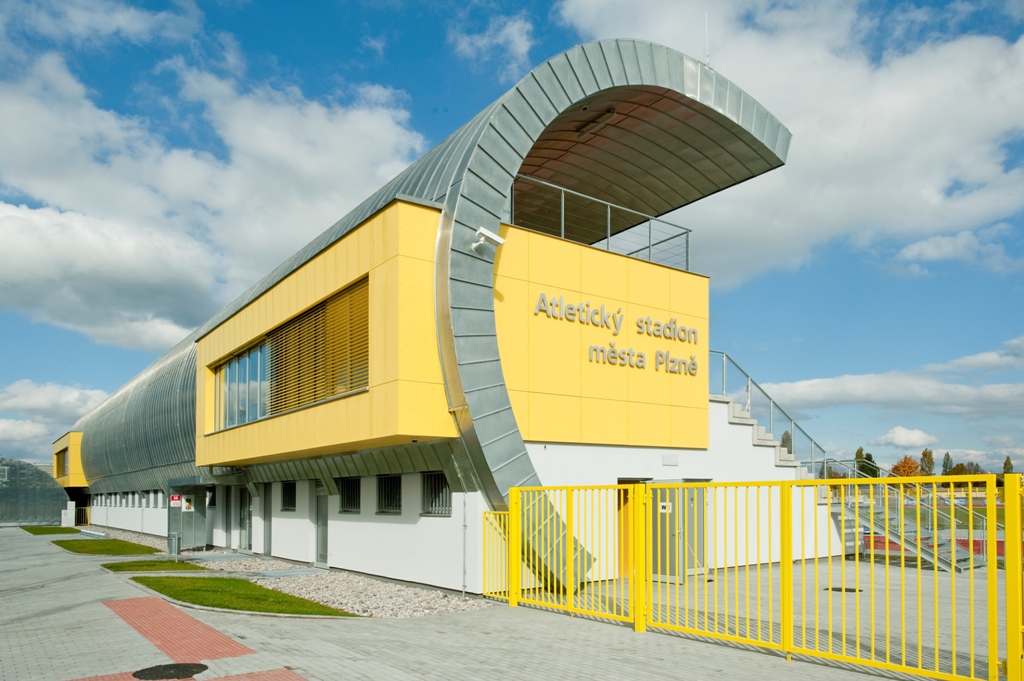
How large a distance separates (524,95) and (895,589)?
10.9 m

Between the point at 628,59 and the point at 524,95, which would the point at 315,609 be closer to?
the point at 524,95

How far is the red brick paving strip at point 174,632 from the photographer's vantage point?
31.5ft

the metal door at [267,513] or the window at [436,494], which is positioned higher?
the window at [436,494]

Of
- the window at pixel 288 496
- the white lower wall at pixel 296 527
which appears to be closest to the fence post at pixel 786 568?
the white lower wall at pixel 296 527

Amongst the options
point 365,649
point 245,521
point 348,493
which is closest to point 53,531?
point 245,521

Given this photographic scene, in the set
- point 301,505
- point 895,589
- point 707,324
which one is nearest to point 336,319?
point 301,505

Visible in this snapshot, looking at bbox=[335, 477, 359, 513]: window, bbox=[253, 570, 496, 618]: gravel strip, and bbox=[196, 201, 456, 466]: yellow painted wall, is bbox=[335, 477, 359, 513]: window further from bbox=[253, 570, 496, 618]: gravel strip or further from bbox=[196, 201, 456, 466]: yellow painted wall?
bbox=[196, 201, 456, 466]: yellow painted wall

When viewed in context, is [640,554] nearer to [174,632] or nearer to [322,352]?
[174,632]

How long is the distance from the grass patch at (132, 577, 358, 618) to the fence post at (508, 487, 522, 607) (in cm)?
251

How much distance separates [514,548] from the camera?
1325 cm

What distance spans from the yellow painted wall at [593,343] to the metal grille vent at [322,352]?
2622 mm

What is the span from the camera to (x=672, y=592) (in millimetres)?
14383

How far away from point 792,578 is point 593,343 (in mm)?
6907

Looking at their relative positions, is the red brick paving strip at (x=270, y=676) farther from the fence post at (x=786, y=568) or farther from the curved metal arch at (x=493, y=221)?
the curved metal arch at (x=493, y=221)
